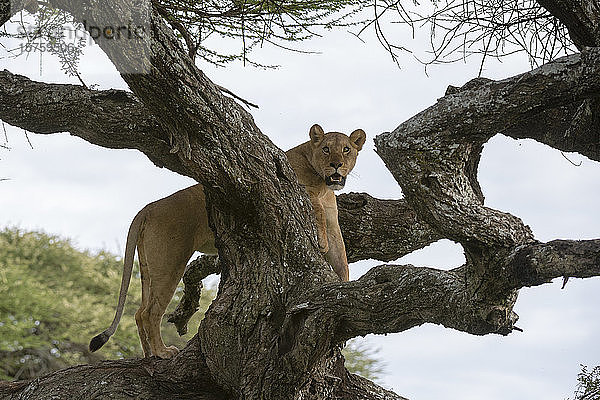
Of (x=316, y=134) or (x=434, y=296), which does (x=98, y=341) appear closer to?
(x=316, y=134)

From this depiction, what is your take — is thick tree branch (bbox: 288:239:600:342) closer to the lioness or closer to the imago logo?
the lioness

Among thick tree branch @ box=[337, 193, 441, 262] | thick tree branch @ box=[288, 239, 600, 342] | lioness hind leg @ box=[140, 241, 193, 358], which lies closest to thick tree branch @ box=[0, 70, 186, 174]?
lioness hind leg @ box=[140, 241, 193, 358]

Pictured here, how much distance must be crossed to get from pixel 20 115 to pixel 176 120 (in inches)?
42.5

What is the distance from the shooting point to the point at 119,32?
2.42 meters

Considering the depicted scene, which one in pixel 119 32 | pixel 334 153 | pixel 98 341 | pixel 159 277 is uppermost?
pixel 334 153

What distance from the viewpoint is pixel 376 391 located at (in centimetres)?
296

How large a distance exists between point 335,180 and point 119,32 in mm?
1066

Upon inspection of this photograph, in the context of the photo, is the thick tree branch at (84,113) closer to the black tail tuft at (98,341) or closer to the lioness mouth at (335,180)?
the lioness mouth at (335,180)

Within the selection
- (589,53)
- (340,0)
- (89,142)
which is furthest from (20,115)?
(589,53)

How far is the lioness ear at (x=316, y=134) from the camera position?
3178 millimetres

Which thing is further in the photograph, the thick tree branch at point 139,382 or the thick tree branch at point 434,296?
the thick tree branch at point 139,382

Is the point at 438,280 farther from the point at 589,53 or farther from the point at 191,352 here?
the point at 191,352

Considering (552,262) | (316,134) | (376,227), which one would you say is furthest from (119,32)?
(376,227)

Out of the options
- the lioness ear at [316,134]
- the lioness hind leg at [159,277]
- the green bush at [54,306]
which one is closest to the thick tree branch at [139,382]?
the lioness hind leg at [159,277]
